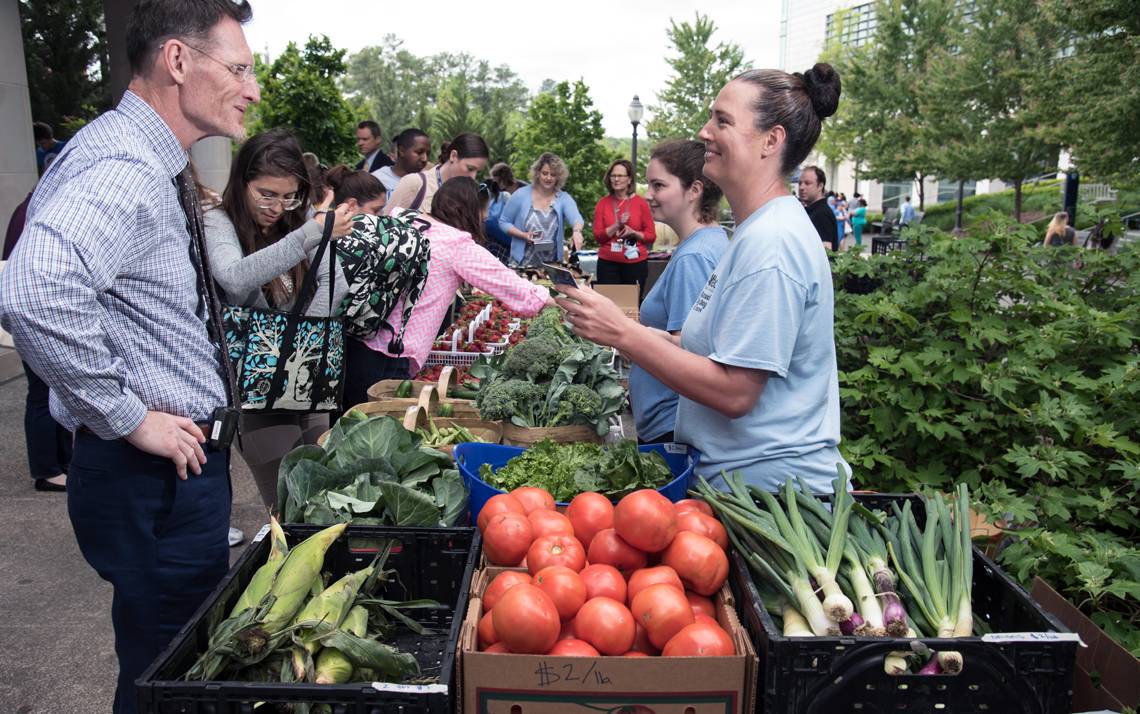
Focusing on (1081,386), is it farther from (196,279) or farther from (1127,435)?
(196,279)

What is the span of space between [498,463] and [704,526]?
1.08m

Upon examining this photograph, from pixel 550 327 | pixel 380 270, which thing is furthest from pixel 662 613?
pixel 550 327

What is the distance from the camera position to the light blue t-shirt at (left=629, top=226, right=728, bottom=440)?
132 inches

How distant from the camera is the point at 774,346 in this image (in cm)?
201

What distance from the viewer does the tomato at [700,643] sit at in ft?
5.39

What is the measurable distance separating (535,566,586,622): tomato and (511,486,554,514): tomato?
1.22 feet

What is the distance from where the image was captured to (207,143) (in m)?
14.0

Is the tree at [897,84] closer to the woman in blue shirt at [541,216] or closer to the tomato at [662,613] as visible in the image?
the woman in blue shirt at [541,216]

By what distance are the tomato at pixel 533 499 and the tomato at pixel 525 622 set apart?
1.63 feet

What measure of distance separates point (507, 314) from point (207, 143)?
33.7ft

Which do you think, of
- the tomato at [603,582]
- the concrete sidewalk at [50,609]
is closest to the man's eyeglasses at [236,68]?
the tomato at [603,582]

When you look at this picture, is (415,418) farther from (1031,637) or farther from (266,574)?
(1031,637)

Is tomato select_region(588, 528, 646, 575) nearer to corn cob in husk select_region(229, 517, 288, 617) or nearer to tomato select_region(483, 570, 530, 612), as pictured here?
tomato select_region(483, 570, 530, 612)

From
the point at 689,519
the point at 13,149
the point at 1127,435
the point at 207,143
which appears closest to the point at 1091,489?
the point at 1127,435
